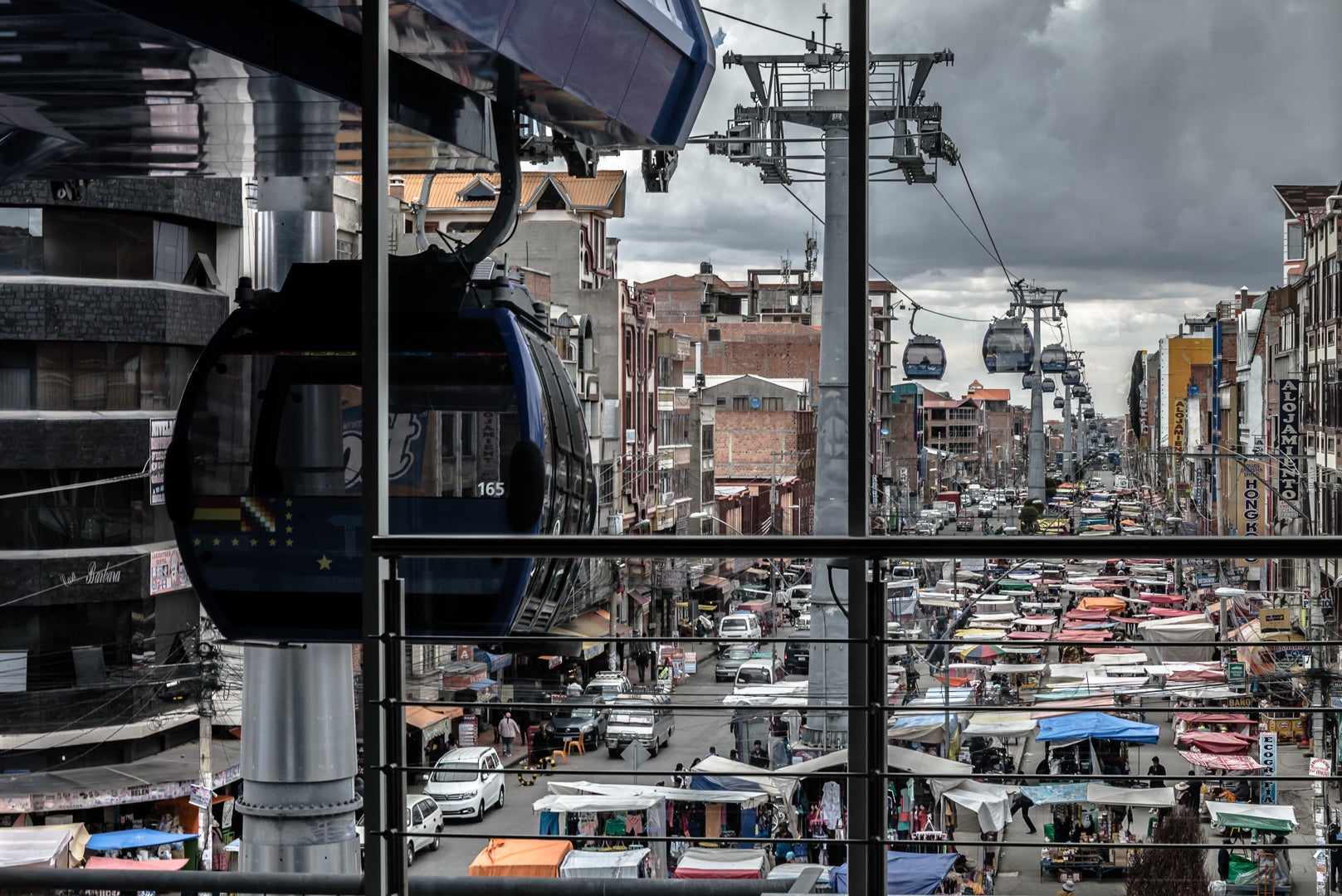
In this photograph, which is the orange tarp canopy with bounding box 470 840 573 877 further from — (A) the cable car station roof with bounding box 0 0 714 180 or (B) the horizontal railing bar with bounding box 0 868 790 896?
(A) the cable car station roof with bounding box 0 0 714 180

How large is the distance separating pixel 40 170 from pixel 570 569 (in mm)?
1831

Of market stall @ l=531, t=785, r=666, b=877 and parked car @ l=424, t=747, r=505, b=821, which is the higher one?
market stall @ l=531, t=785, r=666, b=877

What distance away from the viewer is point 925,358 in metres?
11.3

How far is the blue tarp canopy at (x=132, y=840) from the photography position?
952 centimetres

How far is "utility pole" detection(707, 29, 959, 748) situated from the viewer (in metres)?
1.69

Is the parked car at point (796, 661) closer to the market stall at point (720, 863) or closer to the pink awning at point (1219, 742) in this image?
the pink awning at point (1219, 742)

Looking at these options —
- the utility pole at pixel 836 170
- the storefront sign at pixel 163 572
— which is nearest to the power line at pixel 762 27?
the utility pole at pixel 836 170

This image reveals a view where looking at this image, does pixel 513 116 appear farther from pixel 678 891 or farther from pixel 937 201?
pixel 678 891

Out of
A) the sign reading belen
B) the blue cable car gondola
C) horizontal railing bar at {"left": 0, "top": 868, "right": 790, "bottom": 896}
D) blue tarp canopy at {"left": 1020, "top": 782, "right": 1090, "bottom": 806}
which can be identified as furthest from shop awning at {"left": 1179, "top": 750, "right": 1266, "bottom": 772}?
horizontal railing bar at {"left": 0, "top": 868, "right": 790, "bottom": 896}

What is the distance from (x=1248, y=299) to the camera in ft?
56.3

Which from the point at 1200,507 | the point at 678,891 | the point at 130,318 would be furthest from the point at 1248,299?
the point at 678,891

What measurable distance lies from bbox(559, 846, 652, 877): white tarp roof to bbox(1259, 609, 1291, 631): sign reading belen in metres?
4.58

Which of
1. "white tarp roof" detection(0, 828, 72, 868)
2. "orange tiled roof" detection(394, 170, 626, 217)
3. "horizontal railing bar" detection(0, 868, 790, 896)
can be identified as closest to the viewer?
→ "horizontal railing bar" detection(0, 868, 790, 896)

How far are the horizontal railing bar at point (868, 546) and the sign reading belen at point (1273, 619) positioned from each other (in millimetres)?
6266
